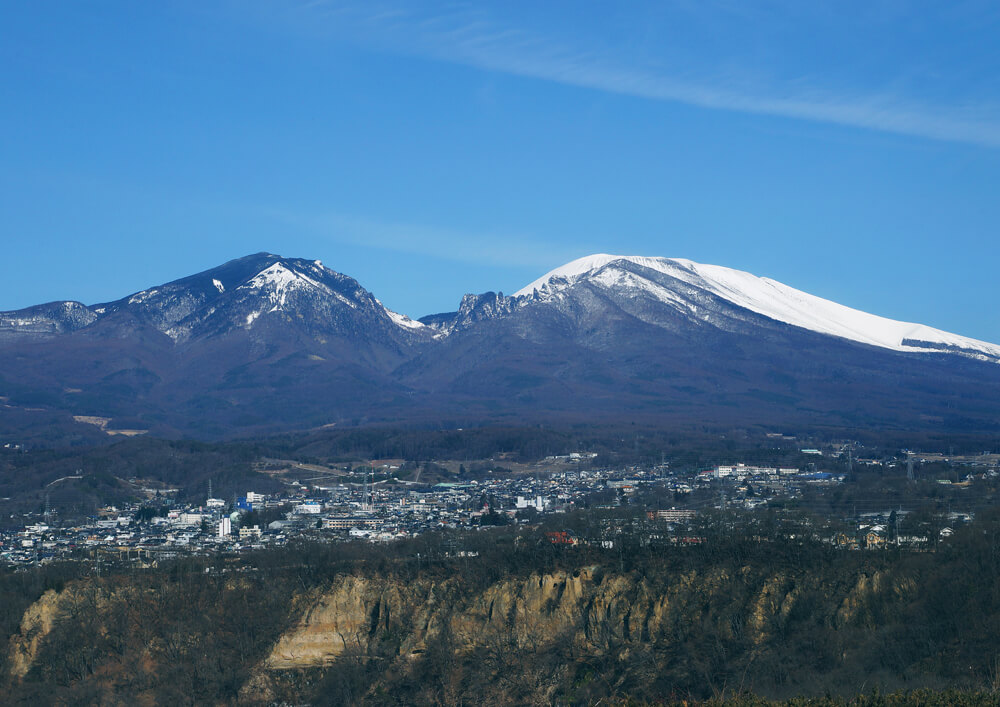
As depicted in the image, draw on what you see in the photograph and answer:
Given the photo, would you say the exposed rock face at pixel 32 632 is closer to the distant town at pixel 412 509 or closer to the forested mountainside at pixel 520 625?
the forested mountainside at pixel 520 625

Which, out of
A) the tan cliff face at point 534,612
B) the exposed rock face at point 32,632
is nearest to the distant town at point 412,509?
the tan cliff face at point 534,612

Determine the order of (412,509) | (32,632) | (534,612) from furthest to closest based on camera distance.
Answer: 1. (412,509)
2. (32,632)
3. (534,612)

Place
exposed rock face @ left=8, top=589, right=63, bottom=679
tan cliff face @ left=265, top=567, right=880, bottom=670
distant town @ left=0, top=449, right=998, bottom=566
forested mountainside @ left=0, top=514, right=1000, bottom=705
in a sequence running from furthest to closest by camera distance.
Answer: distant town @ left=0, top=449, right=998, bottom=566, exposed rock face @ left=8, top=589, right=63, bottom=679, tan cliff face @ left=265, top=567, right=880, bottom=670, forested mountainside @ left=0, top=514, right=1000, bottom=705

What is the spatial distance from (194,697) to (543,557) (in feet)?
49.9

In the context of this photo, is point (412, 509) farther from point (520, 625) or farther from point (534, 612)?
point (520, 625)

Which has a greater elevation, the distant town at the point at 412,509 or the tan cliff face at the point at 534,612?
the distant town at the point at 412,509

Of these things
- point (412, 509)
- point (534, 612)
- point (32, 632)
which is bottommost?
point (32, 632)

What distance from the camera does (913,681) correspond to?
38812mm

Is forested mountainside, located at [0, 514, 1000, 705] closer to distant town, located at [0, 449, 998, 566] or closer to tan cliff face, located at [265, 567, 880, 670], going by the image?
tan cliff face, located at [265, 567, 880, 670]

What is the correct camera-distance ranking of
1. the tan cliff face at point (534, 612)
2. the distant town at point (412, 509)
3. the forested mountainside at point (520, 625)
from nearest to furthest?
the forested mountainside at point (520, 625), the tan cliff face at point (534, 612), the distant town at point (412, 509)

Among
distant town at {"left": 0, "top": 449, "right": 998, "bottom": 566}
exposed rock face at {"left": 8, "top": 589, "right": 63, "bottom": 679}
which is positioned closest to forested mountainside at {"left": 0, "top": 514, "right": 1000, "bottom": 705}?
exposed rock face at {"left": 8, "top": 589, "right": 63, "bottom": 679}

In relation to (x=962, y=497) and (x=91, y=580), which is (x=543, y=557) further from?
(x=962, y=497)

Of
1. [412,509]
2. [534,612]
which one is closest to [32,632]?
[534,612]

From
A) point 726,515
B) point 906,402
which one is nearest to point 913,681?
point 726,515
